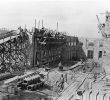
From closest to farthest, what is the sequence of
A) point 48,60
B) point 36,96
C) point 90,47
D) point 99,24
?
point 36,96 → point 99,24 → point 48,60 → point 90,47

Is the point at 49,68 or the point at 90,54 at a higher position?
the point at 90,54

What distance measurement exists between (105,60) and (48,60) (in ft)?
67.6

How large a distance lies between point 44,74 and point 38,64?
6.80 meters

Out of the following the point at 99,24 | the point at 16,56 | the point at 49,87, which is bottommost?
the point at 49,87

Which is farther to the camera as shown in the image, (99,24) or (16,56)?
(16,56)

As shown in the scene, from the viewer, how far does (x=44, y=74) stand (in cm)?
2780

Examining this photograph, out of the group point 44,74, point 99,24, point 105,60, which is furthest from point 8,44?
point 105,60

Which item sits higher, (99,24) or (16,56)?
(99,24)

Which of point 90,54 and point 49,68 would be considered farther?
point 90,54

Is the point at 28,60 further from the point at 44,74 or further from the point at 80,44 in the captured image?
the point at 80,44

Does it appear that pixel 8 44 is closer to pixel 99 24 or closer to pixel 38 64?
pixel 38 64

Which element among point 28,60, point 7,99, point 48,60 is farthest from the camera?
point 48,60

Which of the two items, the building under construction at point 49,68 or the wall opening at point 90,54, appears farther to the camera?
the wall opening at point 90,54

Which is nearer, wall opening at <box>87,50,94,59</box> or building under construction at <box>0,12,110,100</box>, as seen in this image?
building under construction at <box>0,12,110,100</box>
